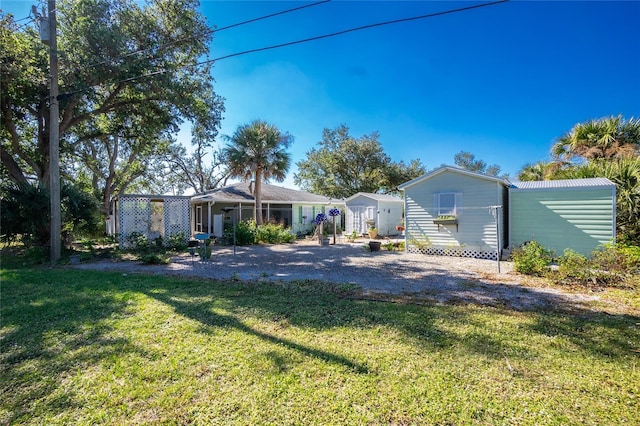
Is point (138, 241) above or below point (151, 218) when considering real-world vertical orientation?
below

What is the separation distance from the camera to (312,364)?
2992 mm

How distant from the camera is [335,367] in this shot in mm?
2924

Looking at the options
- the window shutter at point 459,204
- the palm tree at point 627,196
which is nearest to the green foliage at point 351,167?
the window shutter at point 459,204

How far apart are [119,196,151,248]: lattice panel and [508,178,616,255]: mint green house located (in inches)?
597

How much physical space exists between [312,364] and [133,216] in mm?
13397

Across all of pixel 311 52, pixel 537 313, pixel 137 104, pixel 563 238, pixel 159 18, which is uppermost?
pixel 159 18

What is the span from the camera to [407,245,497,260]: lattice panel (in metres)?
10.5

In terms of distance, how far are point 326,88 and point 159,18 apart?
23.7 feet

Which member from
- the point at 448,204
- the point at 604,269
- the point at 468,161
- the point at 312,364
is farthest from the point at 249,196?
the point at 468,161

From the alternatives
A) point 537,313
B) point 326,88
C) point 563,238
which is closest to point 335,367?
point 537,313

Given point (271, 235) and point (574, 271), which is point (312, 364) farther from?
point (271, 235)

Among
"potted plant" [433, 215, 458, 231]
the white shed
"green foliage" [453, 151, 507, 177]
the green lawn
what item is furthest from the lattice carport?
"green foliage" [453, 151, 507, 177]

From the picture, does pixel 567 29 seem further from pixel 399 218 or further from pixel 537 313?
pixel 399 218

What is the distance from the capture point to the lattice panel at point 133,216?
12969 mm
